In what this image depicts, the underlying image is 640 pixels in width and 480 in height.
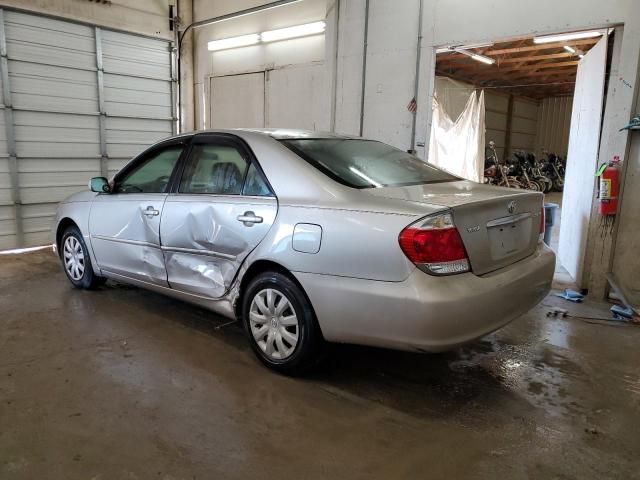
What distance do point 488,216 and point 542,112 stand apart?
1777cm

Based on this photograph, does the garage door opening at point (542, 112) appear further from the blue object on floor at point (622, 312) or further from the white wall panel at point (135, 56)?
the white wall panel at point (135, 56)

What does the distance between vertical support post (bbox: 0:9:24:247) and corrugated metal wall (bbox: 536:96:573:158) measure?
1673 cm

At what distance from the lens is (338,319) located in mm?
2592

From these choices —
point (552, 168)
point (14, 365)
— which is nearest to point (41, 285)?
point (14, 365)

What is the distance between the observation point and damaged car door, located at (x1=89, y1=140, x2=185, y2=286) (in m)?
3.68

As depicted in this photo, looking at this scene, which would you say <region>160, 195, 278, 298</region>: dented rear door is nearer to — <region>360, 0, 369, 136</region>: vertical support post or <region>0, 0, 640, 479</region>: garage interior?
<region>0, 0, 640, 479</region>: garage interior

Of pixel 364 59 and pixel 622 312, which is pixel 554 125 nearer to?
pixel 364 59

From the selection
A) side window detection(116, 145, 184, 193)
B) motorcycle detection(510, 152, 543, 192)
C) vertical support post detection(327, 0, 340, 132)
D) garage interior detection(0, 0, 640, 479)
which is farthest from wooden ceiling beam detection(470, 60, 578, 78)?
side window detection(116, 145, 184, 193)

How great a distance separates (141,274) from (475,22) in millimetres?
4190

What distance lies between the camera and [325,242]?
2.60m

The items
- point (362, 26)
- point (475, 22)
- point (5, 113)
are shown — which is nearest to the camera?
point (475, 22)

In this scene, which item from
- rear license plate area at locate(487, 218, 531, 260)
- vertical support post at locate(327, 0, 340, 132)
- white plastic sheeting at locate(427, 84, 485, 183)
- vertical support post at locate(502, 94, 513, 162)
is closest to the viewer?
rear license plate area at locate(487, 218, 531, 260)

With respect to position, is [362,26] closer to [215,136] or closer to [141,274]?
[215,136]

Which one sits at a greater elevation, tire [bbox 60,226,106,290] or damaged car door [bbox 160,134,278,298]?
damaged car door [bbox 160,134,278,298]
